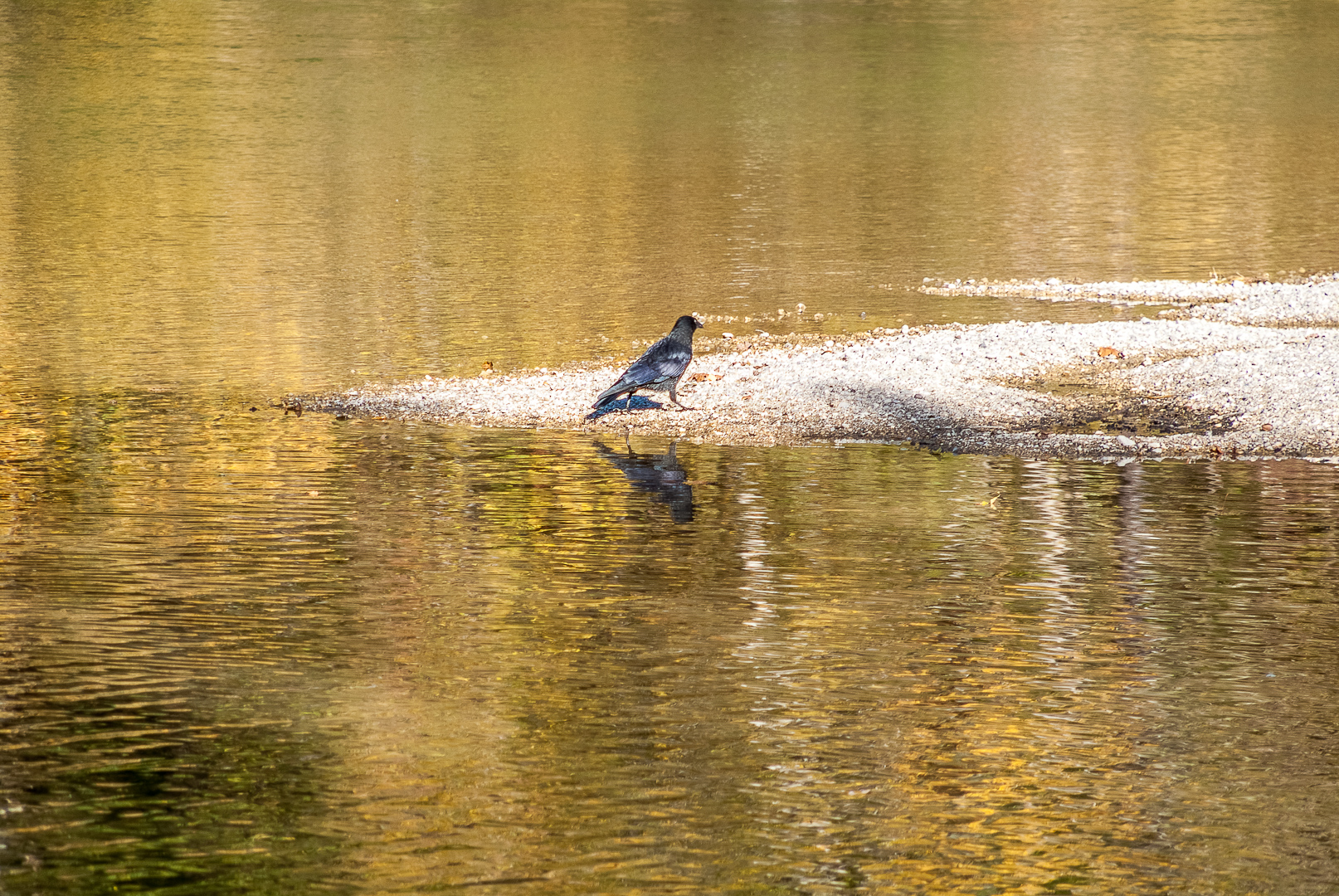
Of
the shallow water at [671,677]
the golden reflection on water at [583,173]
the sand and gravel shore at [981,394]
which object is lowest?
the shallow water at [671,677]

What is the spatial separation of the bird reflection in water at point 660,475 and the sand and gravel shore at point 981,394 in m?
0.64

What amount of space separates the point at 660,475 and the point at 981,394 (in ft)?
10.4

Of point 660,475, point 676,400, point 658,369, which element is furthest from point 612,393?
point 660,475

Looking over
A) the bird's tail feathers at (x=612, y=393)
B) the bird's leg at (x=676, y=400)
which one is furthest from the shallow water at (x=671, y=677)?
the bird's leg at (x=676, y=400)

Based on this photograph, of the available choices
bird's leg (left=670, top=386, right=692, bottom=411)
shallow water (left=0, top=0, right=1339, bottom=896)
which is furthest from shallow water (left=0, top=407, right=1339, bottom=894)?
bird's leg (left=670, top=386, right=692, bottom=411)

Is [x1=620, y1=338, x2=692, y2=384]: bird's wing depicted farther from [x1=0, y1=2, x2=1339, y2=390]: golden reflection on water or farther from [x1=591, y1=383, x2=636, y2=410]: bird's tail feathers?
[x1=0, y1=2, x2=1339, y2=390]: golden reflection on water

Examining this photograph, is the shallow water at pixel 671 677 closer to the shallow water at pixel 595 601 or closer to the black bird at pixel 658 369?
the shallow water at pixel 595 601

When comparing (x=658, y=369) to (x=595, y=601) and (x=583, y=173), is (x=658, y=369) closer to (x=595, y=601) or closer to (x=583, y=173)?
(x=595, y=601)

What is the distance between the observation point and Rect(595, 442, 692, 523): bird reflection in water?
10.9 m

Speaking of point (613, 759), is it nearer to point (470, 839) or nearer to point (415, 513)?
point (470, 839)

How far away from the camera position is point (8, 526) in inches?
404

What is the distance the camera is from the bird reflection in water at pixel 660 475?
10.9 meters

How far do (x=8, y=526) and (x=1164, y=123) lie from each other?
28165mm

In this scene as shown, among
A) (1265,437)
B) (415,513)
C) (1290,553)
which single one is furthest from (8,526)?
(1265,437)
